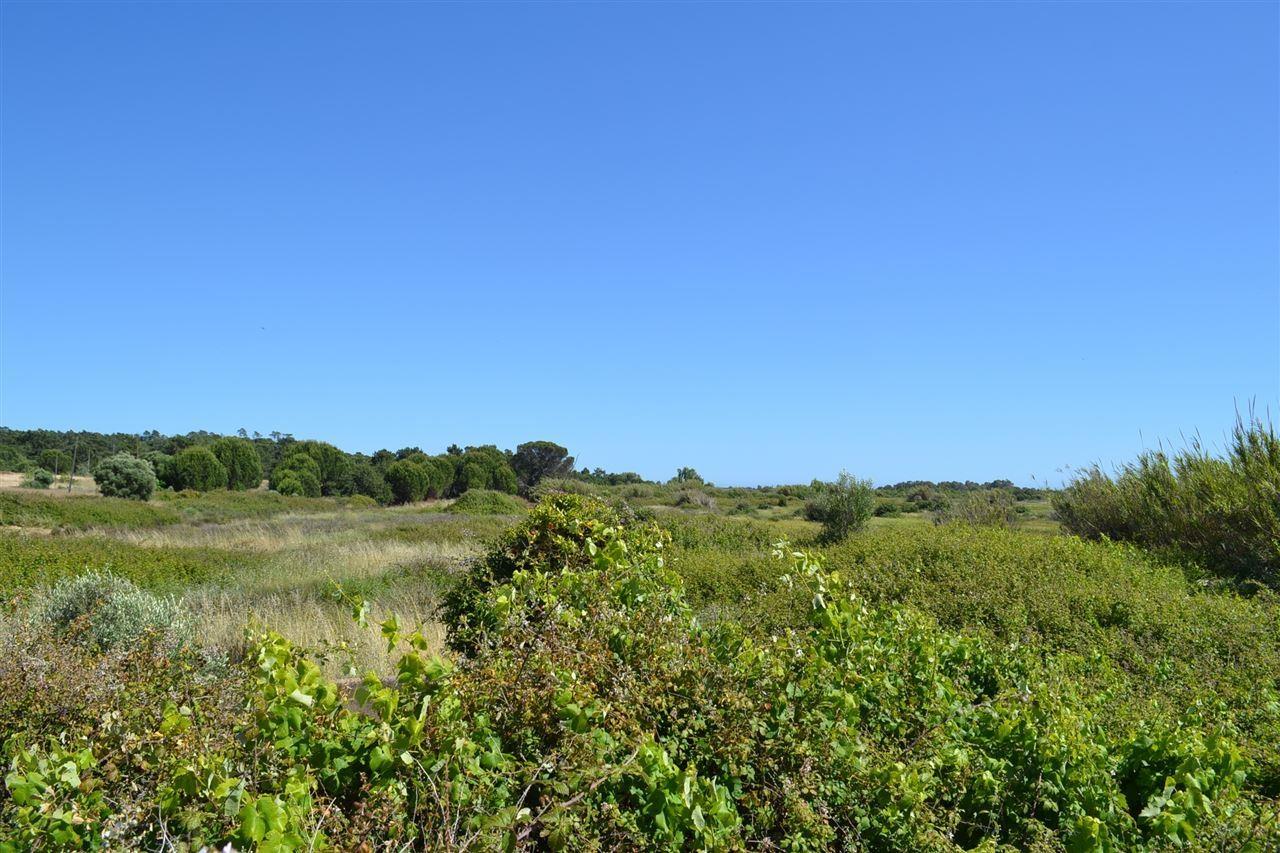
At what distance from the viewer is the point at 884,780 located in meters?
2.64

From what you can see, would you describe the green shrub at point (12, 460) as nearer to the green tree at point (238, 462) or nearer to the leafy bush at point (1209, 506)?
the green tree at point (238, 462)

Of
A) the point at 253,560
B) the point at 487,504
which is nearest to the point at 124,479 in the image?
the point at 487,504

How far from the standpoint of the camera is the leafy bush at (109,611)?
20.5ft

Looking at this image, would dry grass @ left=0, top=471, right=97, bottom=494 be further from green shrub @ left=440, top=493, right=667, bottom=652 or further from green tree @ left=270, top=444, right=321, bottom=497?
green shrub @ left=440, top=493, right=667, bottom=652

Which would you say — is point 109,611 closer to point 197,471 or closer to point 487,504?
point 487,504

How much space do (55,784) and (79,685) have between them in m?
1.25

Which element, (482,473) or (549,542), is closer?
(549,542)

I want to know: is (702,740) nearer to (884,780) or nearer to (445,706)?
(884,780)

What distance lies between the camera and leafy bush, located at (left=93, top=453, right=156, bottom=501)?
33.5 metres

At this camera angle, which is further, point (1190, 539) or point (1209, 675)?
point (1190, 539)

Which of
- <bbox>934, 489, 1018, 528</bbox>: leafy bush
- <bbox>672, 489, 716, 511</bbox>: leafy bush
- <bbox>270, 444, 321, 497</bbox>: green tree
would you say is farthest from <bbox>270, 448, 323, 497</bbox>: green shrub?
<bbox>934, 489, 1018, 528</bbox>: leafy bush

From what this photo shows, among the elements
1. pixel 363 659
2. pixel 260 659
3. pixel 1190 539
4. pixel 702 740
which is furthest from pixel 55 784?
pixel 1190 539

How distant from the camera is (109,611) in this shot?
6512 millimetres

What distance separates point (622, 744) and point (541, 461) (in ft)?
144
